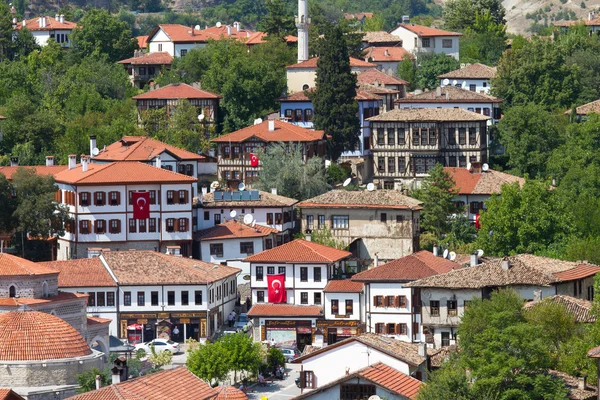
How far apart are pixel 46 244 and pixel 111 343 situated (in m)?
15.7

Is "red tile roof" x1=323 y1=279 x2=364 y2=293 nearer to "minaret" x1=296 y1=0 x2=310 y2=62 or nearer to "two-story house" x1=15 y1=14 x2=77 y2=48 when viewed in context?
"minaret" x1=296 y1=0 x2=310 y2=62

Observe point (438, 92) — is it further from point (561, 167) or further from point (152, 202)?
point (152, 202)

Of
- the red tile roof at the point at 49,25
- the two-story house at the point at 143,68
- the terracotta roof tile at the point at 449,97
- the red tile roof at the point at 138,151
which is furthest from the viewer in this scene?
the red tile roof at the point at 49,25

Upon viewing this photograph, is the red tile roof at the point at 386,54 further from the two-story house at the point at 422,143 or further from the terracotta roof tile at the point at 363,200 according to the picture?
the terracotta roof tile at the point at 363,200

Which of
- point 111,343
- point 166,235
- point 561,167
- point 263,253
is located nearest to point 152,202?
point 166,235

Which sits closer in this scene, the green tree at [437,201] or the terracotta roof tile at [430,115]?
the green tree at [437,201]

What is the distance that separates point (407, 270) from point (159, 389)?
30.4 meters

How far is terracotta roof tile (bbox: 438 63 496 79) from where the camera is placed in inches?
5612

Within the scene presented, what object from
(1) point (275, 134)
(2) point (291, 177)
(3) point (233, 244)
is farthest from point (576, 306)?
(1) point (275, 134)

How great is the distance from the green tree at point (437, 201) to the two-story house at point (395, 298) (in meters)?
12.3

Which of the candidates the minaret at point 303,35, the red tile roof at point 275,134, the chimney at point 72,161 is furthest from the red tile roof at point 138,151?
the minaret at point 303,35

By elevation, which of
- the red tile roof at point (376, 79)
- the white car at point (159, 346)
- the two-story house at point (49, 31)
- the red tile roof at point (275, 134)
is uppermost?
the two-story house at point (49, 31)

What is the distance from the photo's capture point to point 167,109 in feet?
419

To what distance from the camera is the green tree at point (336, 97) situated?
12019 centimetres
